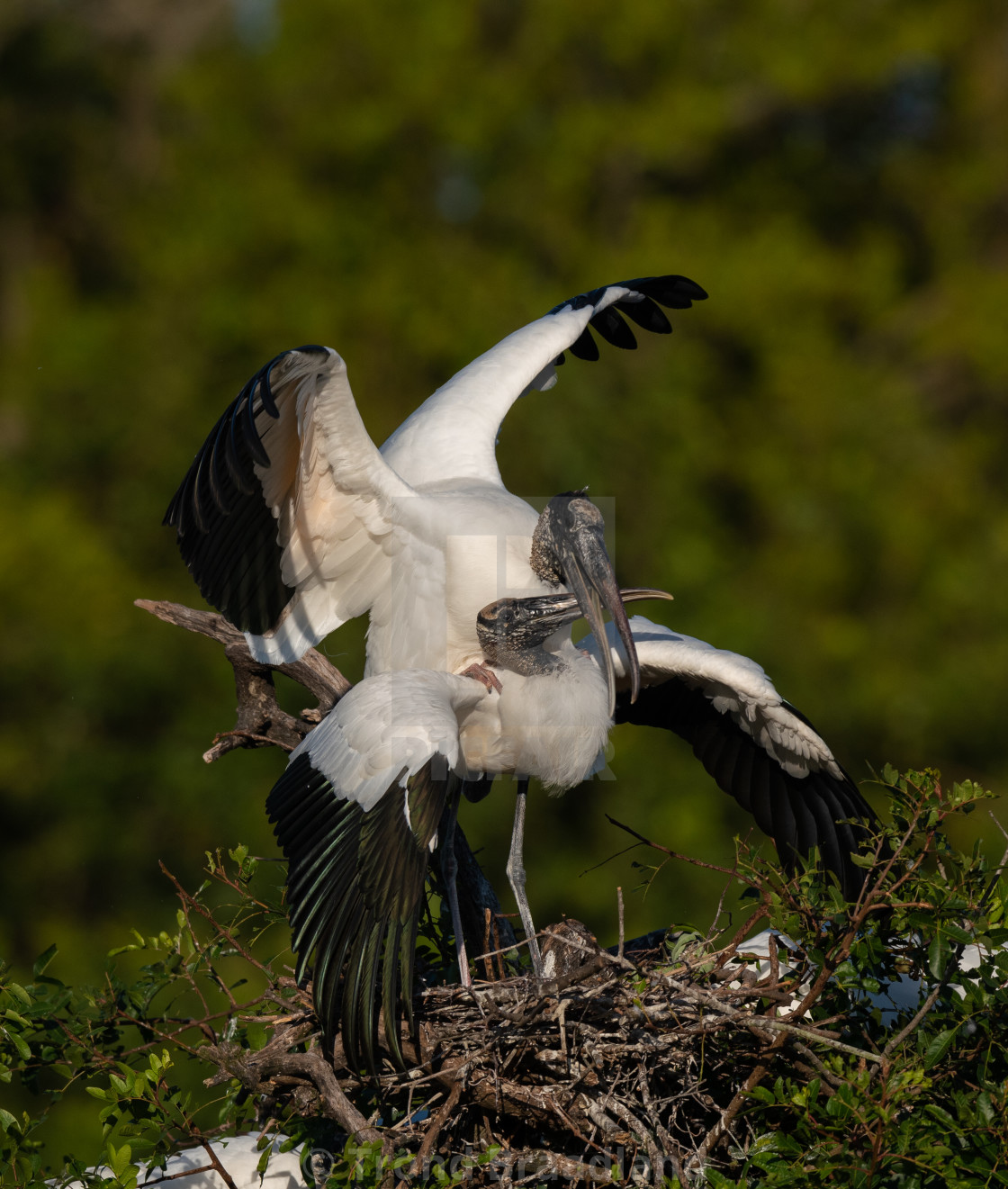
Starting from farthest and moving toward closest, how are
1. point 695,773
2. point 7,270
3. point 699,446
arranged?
1. point 7,270
2. point 699,446
3. point 695,773

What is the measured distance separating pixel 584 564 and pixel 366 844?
1.06 m

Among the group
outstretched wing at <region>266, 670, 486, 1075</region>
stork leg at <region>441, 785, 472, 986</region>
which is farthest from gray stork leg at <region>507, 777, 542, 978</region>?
outstretched wing at <region>266, 670, 486, 1075</region>

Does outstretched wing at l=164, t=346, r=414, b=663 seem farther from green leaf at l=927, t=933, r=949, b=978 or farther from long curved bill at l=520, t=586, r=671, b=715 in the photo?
green leaf at l=927, t=933, r=949, b=978

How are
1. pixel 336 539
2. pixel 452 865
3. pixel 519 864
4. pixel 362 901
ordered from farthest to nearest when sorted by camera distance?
pixel 519 864 → pixel 452 865 → pixel 336 539 → pixel 362 901

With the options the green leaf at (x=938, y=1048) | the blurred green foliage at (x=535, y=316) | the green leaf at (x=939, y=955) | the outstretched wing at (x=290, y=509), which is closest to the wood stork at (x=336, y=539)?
the outstretched wing at (x=290, y=509)

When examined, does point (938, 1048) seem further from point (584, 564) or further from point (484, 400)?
point (484, 400)

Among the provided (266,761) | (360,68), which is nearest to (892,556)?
(266,761)

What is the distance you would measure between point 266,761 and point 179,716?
1.29m

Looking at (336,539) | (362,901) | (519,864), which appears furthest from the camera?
(519,864)

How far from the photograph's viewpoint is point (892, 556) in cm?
1512

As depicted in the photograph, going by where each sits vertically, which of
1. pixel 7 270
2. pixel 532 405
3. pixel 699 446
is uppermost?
pixel 7 270

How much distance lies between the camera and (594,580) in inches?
169

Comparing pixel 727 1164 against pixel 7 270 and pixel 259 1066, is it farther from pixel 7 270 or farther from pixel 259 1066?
pixel 7 270

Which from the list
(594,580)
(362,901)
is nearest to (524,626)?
(594,580)
